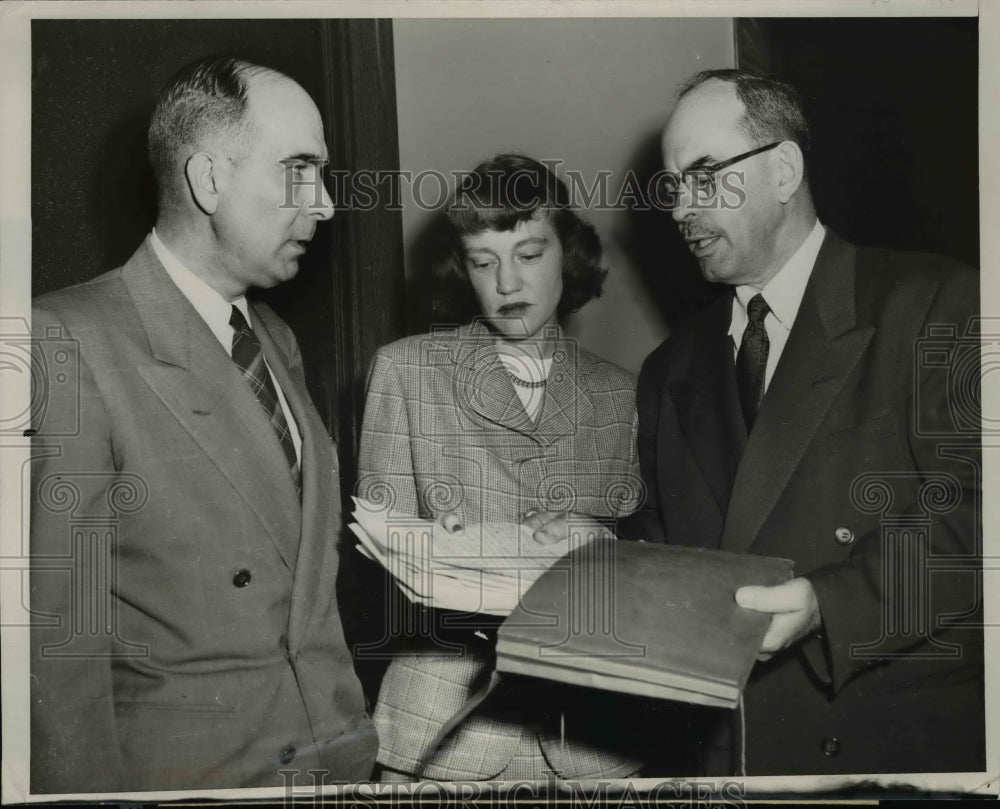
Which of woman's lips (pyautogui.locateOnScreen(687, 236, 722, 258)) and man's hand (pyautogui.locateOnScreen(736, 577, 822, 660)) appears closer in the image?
man's hand (pyautogui.locateOnScreen(736, 577, 822, 660))

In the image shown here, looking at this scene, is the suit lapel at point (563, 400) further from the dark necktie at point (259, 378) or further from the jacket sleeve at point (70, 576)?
the jacket sleeve at point (70, 576)

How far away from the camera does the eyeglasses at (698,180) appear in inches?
66.4

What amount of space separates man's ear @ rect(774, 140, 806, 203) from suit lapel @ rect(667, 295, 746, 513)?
197mm

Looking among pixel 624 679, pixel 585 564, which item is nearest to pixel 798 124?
pixel 585 564

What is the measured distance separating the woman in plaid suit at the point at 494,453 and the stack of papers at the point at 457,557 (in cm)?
3

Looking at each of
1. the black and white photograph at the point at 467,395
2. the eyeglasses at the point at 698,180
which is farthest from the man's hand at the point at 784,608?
the eyeglasses at the point at 698,180

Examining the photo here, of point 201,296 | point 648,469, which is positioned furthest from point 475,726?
point 201,296

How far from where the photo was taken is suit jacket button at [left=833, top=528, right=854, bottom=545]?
5.50 feet

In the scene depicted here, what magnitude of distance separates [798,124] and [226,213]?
3.17ft

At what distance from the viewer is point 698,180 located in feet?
5.57

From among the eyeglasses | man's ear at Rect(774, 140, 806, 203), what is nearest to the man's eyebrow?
the eyeglasses

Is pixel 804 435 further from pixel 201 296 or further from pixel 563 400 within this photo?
pixel 201 296

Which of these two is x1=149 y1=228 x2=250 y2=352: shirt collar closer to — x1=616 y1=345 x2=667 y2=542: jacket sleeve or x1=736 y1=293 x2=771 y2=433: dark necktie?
x1=616 y1=345 x2=667 y2=542: jacket sleeve

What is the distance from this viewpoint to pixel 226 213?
64.8 inches
